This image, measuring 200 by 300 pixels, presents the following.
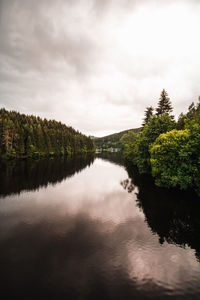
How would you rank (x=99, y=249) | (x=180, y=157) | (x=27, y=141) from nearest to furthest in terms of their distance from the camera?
(x=99, y=249) < (x=180, y=157) < (x=27, y=141)

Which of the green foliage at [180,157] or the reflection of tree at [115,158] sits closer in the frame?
the green foliage at [180,157]

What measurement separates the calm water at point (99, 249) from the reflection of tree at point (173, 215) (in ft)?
0.32

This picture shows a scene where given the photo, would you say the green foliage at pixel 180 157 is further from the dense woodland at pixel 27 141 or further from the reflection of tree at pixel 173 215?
the dense woodland at pixel 27 141

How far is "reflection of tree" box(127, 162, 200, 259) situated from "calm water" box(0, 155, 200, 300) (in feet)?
0.32

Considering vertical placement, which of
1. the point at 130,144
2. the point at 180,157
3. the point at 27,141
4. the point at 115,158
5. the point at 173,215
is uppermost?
the point at 27,141

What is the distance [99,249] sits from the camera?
10.8 metres

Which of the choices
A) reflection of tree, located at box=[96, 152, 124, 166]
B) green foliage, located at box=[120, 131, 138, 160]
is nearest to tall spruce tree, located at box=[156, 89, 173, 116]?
green foliage, located at box=[120, 131, 138, 160]

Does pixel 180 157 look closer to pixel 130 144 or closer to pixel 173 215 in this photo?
pixel 173 215

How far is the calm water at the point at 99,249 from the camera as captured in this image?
25.3ft

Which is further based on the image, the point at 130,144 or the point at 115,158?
the point at 115,158

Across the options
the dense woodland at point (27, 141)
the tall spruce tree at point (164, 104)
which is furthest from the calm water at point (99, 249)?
the dense woodland at point (27, 141)

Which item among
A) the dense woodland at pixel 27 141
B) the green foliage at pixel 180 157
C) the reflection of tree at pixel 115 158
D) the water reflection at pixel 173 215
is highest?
the dense woodland at pixel 27 141

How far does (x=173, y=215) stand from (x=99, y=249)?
11.1 metres

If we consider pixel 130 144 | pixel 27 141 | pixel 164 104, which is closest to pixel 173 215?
pixel 164 104
